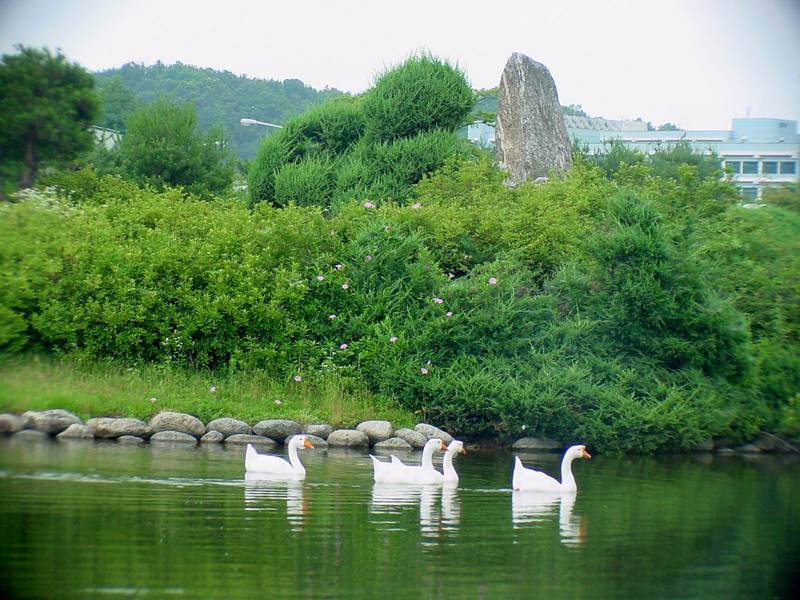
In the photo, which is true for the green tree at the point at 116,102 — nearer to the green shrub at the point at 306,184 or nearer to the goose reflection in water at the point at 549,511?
the green shrub at the point at 306,184

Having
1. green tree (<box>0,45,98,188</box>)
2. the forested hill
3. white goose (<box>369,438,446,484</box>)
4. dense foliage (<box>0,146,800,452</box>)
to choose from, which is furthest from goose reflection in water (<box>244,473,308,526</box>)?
the forested hill

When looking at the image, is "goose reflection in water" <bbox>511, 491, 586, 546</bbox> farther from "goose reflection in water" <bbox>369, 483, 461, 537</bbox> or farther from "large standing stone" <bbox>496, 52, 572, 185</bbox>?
"large standing stone" <bbox>496, 52, 572, 185</bbox>

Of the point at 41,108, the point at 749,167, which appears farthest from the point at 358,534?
the point at 749,167

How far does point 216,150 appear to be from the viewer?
133 feet

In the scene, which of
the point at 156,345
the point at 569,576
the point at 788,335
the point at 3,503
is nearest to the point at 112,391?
the point at 156,345

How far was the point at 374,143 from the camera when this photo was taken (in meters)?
34.2

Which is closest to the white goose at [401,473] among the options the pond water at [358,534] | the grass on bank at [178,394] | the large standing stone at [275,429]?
the pond water at [358,534]

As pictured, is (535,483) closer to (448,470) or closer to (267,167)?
(448,470)

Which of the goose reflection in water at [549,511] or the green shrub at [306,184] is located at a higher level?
the green shrub at [306,184]

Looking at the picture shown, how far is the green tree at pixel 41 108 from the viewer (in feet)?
111

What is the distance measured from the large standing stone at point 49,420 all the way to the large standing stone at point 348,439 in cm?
460

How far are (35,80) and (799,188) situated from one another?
24.6m

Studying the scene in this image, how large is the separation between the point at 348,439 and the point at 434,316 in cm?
377

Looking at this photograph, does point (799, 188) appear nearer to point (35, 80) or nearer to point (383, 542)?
point (35, 80)
